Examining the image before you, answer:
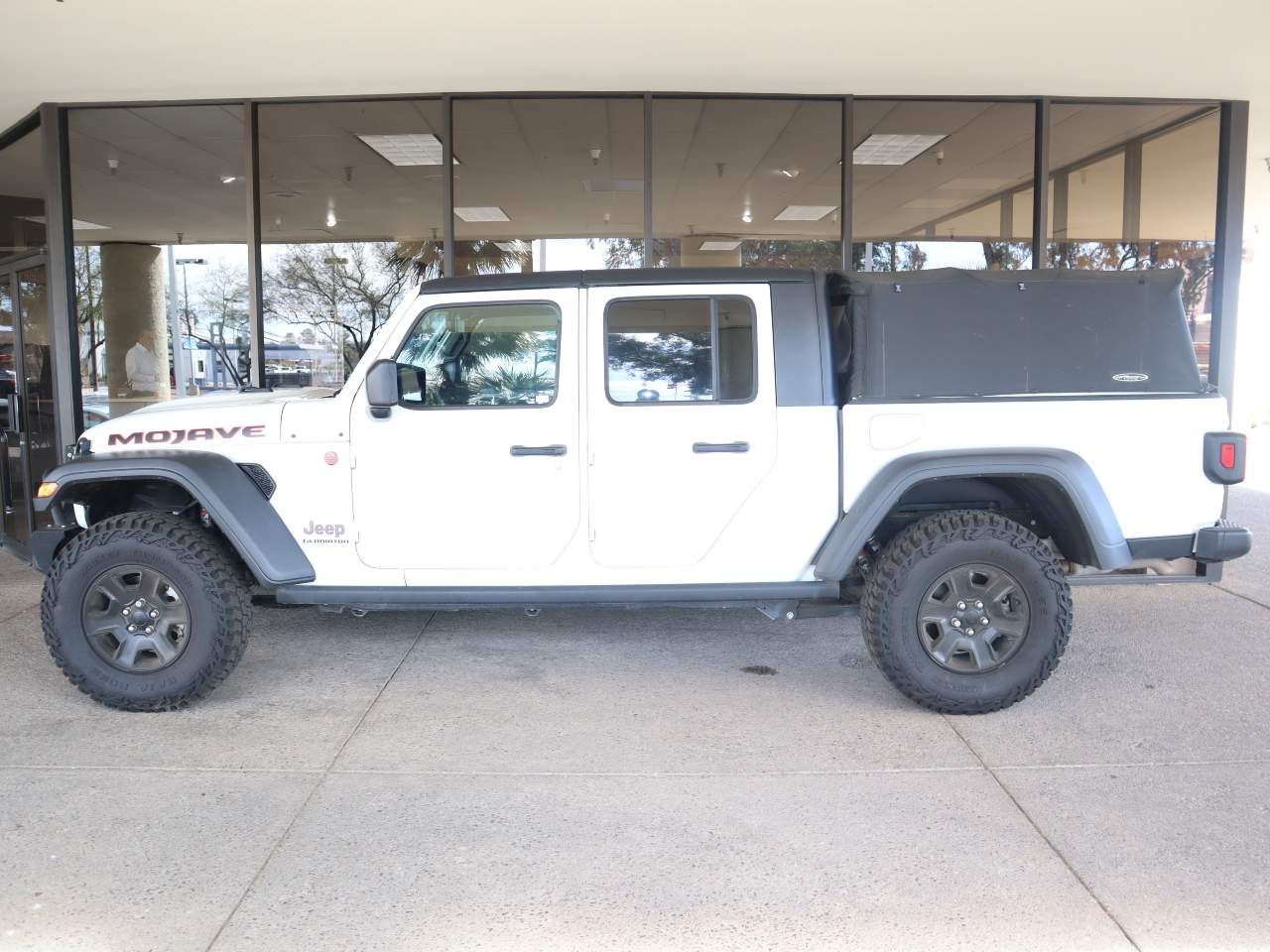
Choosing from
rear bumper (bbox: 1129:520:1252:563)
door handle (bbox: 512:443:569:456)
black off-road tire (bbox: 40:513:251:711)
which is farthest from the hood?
rear bumper (bbox: 1129:520:1252:563)

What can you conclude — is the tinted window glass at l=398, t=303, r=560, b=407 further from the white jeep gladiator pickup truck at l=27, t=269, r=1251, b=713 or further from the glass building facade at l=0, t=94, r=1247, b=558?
the glass building facade at l=0, t=94, r=1247, b=558

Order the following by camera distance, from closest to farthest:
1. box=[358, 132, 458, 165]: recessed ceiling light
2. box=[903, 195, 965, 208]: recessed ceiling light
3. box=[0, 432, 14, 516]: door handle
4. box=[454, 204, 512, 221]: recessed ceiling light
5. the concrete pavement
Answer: the concrete pavement, box=[0, 432, 14, 516]: door handle, box=[358, 132, 458, 165]: recessed ceiling light, box=[454, 204, 512, 221]: recessed ceiling light, box=[903, 195, 965, 208]: recessed ceiling light

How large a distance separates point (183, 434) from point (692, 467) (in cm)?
224

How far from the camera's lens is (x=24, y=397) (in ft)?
26.1

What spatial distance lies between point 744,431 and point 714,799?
1.52 m

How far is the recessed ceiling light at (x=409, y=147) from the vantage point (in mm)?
8297

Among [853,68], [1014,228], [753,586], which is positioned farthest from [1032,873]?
[1014,228]

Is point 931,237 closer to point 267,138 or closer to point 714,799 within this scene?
point 267,138

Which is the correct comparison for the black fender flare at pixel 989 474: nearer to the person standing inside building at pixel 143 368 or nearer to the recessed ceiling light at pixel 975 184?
the recessed ceiling light at pixel 975 184

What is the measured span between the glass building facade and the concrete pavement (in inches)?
139

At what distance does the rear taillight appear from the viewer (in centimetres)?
392

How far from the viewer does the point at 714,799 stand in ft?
11.0

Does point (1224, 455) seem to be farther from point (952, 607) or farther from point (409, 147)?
point (409, 147)

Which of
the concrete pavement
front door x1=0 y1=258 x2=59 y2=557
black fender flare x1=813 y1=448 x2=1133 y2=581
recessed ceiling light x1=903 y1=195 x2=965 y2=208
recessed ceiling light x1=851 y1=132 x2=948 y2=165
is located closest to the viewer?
the concrete pavement
